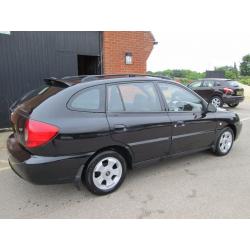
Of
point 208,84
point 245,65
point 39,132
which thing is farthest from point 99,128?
point 245,65

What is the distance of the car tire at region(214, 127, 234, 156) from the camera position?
4.54 meters

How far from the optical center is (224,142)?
4.67 meters

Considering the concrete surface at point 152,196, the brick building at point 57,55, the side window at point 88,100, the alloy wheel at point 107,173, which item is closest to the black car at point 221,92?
the brick building at point 57,55

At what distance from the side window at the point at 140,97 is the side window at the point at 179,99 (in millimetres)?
209

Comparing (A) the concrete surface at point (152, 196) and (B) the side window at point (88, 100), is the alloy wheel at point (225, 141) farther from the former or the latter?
(B) the side window at point (88, 100)

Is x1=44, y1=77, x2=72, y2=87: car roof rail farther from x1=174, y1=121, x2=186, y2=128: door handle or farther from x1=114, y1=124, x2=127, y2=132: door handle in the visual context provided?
x1=174, y1=121, x2=186, y2=128: door handle

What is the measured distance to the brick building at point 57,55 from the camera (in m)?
6.53

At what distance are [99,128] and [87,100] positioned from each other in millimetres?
377

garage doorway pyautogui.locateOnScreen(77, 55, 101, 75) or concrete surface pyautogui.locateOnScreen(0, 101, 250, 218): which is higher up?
garage doorway pyautogui.locateOnScreen(77, 55, 101, 75)

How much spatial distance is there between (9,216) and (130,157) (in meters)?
1.63

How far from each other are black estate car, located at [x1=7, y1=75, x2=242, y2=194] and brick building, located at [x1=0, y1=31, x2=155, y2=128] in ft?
12.0

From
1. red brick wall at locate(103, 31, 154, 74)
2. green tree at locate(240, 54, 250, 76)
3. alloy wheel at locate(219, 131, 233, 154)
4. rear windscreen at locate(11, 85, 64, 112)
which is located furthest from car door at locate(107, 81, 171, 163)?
green tree at locate(240, 54, 250, 76)

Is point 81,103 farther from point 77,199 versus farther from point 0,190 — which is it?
point 0,190

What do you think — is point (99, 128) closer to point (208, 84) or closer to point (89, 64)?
point (89, 64)
